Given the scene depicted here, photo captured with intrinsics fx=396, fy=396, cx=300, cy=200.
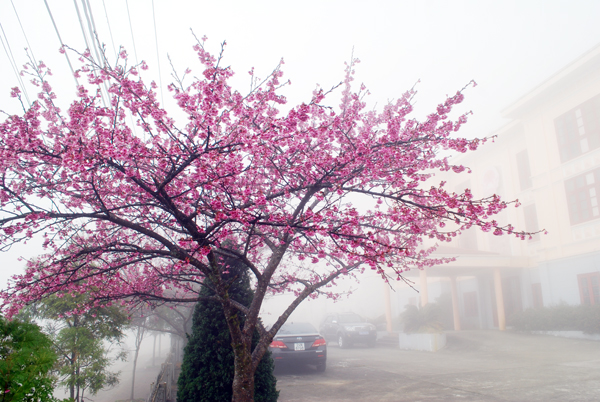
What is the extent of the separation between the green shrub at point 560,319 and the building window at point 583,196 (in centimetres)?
405

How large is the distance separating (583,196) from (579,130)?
304 centimetres

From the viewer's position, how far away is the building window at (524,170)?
22.1 metres

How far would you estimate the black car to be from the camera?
34.9 feet

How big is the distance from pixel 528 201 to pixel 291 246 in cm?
1931

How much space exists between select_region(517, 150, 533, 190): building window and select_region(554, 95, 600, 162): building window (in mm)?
3228

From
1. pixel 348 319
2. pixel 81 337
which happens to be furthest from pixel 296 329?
pixel 348 319

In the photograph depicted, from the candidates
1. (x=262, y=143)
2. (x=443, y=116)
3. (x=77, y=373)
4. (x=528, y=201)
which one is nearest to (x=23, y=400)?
(x=262, y=143)

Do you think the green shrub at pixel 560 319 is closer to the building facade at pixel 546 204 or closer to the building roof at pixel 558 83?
the building facade at pixel 546 204

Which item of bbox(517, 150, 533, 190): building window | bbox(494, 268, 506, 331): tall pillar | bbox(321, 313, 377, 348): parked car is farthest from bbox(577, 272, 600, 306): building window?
bbox(321, 313, 377, 348): parked car

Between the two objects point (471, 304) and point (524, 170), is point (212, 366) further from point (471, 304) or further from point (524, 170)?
point (471, 304)

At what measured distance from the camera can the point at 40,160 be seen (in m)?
4.80

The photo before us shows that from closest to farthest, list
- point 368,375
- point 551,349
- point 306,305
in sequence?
point 368,375
point 551,349
point 306,305

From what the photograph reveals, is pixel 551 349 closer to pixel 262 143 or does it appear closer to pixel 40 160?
pixel 262 143

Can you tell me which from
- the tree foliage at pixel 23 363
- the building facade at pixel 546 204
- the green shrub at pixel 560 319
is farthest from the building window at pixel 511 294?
the tree foliage at pixel 23 363
